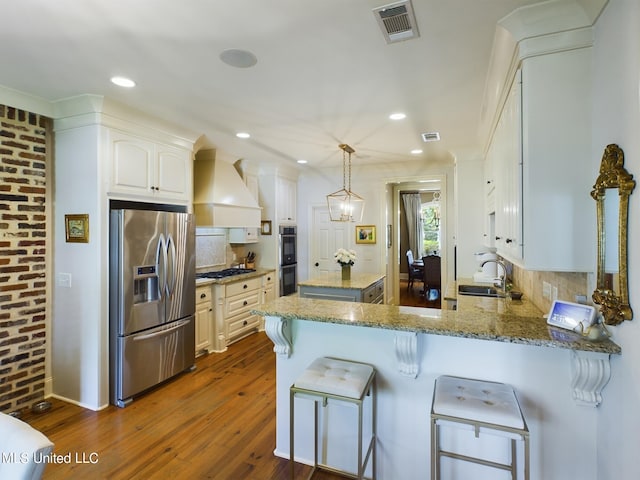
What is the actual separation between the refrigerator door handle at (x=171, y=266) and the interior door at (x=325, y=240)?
305 cm

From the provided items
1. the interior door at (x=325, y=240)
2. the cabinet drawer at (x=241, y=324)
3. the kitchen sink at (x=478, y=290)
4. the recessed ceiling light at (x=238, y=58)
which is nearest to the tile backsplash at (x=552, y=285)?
the kitchen sink at (x=478, y=290)

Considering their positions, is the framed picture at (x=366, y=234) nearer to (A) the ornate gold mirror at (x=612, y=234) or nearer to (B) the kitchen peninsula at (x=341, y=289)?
(B) the kitchen peninsula at (x=341, y=289)

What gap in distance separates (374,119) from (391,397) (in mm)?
2494

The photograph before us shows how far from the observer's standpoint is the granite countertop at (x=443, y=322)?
1467 millimetres

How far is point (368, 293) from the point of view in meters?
4.15

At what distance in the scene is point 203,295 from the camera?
3.97 meters

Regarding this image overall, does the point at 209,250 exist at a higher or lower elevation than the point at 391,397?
higher

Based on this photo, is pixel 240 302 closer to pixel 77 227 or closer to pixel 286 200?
pixel 286 200

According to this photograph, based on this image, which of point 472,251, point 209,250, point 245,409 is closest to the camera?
point 245,409

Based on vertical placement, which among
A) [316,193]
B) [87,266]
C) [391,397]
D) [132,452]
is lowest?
[132,452]

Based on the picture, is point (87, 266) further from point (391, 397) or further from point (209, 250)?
point (391, 397)

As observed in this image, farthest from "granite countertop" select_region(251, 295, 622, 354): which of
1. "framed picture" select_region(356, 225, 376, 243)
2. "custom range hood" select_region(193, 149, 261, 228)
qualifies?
"framed picture" select_region(356, 225, 376, 243)

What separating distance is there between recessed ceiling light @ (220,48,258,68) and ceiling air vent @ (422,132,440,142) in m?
2.33

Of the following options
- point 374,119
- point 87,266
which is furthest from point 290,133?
point 87,266
